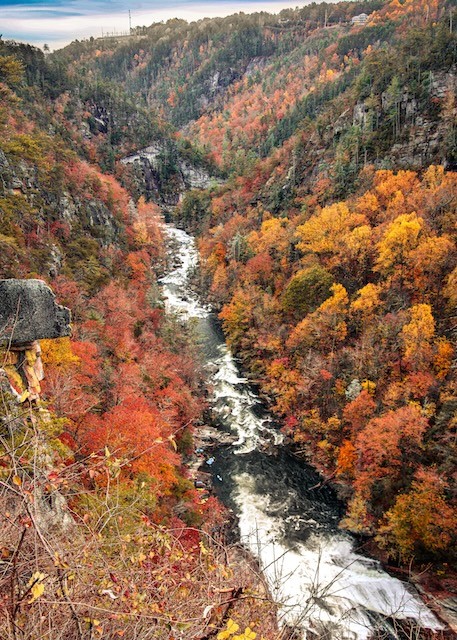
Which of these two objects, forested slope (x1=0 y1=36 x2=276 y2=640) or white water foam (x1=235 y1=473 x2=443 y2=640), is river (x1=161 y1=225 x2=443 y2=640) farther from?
forested slope (x1=0 y1=36 x2=276 y2=640)

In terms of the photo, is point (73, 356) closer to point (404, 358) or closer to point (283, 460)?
point (283, 460)

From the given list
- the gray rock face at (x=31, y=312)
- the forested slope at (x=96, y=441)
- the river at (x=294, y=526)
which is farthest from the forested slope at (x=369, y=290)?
the gray rock face at (x=31, y=312)

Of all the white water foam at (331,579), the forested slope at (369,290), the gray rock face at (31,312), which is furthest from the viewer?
the forested slope at (369,290)

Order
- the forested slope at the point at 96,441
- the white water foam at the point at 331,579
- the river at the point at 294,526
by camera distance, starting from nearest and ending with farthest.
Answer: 1. the forested slope at the point at 96,441
2. the white water foam at the point at 331,579
3. the river at the point at 294,526

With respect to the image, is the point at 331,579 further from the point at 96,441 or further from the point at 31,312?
the point at 31,312

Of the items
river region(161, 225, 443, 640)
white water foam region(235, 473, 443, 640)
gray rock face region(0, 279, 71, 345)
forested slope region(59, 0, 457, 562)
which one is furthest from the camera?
forested slope region(59, 0, 457, 562)

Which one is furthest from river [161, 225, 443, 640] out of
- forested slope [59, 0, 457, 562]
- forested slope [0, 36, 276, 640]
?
forested slope [0, 36, 276, 640]

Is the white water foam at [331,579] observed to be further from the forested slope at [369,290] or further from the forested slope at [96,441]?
the forested slope at [96,441]
